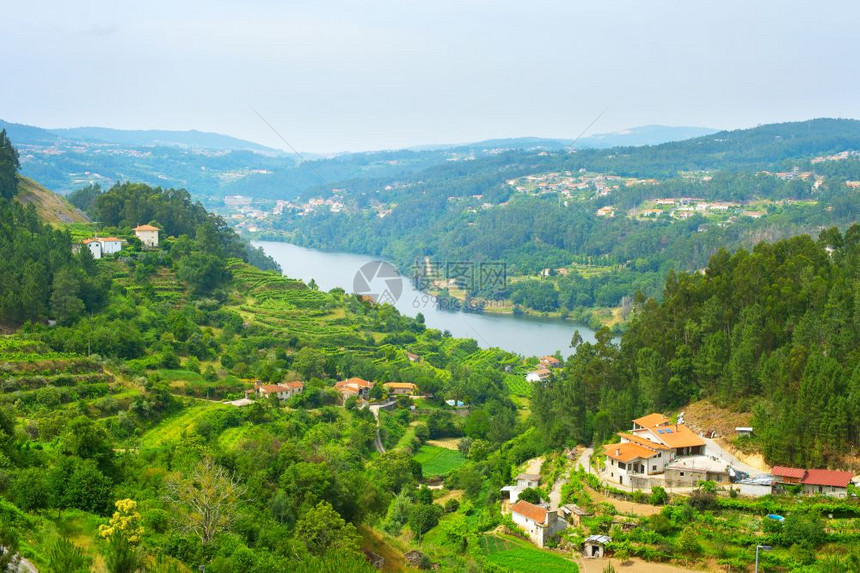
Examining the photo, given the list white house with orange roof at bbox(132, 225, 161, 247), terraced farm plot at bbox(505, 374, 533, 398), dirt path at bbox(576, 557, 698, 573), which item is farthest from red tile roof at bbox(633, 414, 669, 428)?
white house with orange roof at bbox(132, 225, 161, 247)

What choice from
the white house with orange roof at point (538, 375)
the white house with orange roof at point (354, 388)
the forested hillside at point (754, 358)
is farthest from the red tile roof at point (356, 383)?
the white house with orange roof at point (538, 375)

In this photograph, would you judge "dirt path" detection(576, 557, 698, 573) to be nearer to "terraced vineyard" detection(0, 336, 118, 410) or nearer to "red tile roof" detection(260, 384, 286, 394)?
"terraced vineyard" detection(0, 336, 118, 410)

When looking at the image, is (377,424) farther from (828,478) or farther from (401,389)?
(828,478)

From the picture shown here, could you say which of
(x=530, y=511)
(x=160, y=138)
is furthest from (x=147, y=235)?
(x=160, y=138)

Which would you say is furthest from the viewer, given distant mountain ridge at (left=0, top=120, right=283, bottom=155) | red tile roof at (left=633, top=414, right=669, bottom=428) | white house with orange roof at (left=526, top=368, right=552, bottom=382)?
distant mountain ridge at (left=0, top=120, right=283, bottom=155)

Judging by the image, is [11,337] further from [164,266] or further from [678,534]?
[678,534]

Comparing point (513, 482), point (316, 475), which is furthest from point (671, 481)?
point (316, 475)

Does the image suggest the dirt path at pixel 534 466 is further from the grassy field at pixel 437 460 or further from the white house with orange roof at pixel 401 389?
the white house with orange roof at pixel 401 389
